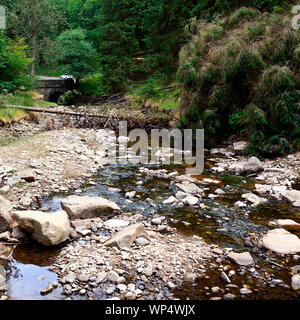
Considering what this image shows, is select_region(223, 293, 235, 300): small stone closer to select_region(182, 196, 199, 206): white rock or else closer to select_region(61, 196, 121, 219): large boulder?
select_region(61, 196, 121, 219): large boulder

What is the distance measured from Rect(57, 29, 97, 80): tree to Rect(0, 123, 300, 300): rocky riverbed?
18.8 metres

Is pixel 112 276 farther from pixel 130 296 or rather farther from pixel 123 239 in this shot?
pixel 123 239

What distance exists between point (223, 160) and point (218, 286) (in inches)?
250

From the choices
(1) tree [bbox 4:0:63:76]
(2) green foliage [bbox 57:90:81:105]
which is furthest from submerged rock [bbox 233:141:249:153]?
(1) tree [bbox 4:0:63:76]

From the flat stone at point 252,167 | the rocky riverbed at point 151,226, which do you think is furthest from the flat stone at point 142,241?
the flat stone at point 252,167

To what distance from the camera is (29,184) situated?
578 cm

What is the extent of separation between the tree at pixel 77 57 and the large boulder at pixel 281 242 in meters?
23.7

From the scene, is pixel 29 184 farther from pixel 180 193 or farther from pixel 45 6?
pixel 45 6

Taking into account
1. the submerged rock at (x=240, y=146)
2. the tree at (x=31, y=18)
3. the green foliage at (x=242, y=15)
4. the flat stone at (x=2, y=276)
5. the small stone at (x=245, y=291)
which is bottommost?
the small stone at (x=245, y=291)

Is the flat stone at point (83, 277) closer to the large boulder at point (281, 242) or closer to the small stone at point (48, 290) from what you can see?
the small stone at point (48, 290)

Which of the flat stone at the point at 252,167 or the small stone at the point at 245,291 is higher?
the flat stone at the point at 252,167

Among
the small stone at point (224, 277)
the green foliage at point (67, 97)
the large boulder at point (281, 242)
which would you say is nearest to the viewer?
the small stone at point (224, 277)

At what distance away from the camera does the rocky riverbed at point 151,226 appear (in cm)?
321

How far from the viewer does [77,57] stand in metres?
25.2
